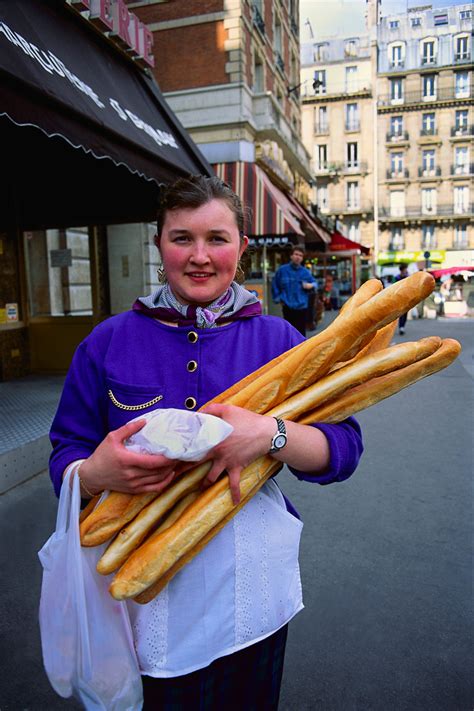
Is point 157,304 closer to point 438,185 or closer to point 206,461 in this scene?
point 206,461

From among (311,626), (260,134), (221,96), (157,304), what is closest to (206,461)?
(157,304)

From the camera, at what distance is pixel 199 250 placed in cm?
130

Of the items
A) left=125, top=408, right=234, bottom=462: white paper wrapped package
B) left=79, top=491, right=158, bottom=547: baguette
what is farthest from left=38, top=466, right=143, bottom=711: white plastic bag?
left=125, top=408, right=234, bottom=462: white paper wrapped package

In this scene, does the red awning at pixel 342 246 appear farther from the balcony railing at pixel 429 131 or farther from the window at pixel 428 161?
the balcony railing at pixel 429 131

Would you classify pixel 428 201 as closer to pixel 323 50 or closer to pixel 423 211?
pixel 423 211

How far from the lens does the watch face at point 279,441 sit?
1.15m

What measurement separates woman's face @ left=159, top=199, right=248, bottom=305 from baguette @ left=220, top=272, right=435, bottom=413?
0.96 feet

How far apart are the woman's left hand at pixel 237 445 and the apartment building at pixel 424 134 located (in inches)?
1976

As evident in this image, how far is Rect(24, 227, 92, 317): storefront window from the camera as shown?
7.57 m

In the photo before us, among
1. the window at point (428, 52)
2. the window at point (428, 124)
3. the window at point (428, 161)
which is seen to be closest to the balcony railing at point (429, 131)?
the window at point (428, 124)

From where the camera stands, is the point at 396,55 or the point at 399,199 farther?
the point at 396,55

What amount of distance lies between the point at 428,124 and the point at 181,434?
5447 cm

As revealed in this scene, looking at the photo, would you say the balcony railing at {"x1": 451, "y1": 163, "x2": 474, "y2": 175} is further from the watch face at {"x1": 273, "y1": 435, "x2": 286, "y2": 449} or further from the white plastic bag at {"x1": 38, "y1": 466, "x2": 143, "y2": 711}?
the white plastic bag at {"x1": 38, "y1": 466, "x2": 143, "y2": 711}

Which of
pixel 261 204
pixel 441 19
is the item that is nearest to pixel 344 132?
pixel 441 19
